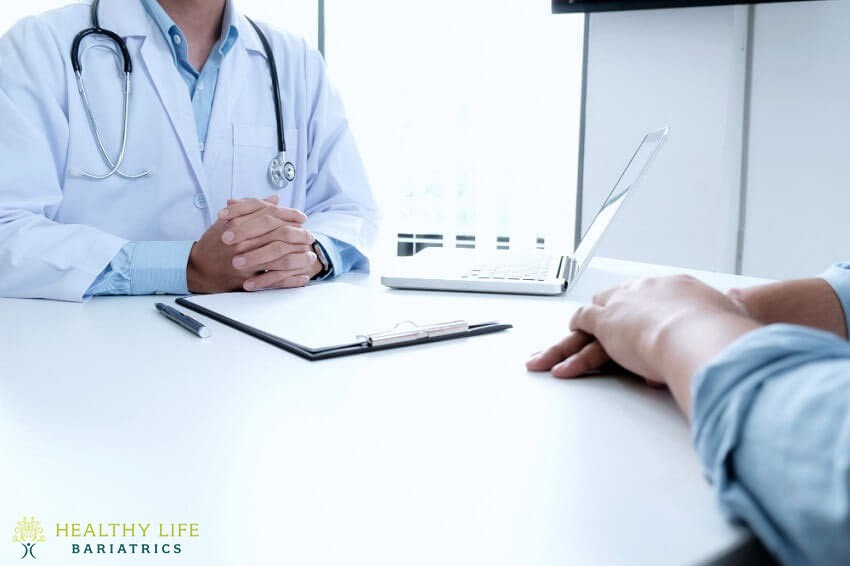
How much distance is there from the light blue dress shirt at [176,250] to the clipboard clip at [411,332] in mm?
450

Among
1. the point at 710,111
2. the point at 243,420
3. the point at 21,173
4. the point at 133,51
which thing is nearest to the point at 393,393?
the point at 243,420

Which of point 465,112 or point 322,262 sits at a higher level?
point 465,112

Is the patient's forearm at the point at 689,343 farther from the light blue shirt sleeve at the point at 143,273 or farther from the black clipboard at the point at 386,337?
the light blue shirt sleeve at the point at 143,273

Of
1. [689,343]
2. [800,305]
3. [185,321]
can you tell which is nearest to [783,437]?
[689,343]

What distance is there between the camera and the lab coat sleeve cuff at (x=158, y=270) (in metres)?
0.99

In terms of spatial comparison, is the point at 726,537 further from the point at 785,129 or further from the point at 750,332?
the point at 785,129

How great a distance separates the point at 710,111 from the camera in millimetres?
2424

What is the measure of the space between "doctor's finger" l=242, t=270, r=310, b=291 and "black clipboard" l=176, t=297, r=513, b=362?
8.1 inches

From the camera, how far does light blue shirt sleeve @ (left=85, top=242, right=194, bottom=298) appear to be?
99cm

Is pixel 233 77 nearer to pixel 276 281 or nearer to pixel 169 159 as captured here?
pixel 169 159

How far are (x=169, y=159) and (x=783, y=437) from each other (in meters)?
1.20

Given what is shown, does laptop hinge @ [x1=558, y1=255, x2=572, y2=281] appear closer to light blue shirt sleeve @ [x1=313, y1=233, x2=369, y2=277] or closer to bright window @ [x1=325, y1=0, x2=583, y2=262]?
light blue shirt sleeve @ [x1=313, y1=233, x2=369, y2=277]

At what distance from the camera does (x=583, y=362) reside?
22.9 inches

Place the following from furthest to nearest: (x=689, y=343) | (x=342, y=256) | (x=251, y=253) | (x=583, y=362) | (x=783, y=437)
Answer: (x=342, y=256), (x=251, y=253), (x=583, y=362), (x=689, y=343), (x=783, y=437)
